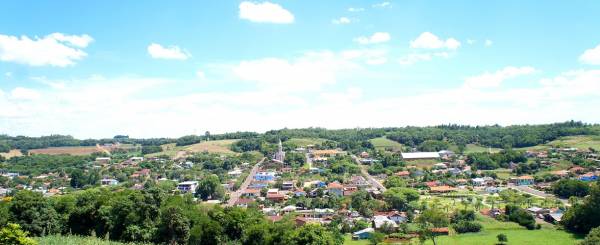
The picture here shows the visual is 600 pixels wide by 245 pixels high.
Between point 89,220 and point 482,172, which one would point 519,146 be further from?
point 89,220

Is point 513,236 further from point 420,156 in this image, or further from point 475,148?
point 475,148

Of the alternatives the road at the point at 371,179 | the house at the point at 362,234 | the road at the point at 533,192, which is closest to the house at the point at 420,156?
the road at the point at 371,179

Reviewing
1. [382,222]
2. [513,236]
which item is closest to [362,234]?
[382,222]

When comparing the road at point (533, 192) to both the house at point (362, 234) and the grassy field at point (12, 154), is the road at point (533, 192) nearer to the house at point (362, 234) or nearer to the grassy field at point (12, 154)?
the house at point (362, 234)

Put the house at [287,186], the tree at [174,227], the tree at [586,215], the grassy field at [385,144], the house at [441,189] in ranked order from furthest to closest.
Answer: the grassy field at [385,144] < the house at [287,186] < the house at [441,189] < the tree at [586,215] < the tree at [174,227]

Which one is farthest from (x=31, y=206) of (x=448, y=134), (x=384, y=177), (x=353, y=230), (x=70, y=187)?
(x=448, y=134)

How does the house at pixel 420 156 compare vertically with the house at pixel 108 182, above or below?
above
